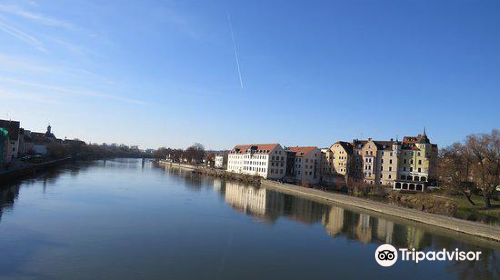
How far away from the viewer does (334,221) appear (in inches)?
1358

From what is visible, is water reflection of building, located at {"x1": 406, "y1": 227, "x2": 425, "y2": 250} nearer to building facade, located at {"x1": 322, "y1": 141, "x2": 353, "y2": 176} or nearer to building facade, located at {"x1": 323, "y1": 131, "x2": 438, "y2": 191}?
building facade, located at {"x1": 323, "y1": 131, "x2": 438, "y2": 191}

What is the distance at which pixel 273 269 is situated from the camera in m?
18.6

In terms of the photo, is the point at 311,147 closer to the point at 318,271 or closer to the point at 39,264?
the point at 318,271

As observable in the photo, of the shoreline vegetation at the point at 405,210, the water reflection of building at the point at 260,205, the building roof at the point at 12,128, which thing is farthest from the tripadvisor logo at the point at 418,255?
the building roof at the point at 12,128

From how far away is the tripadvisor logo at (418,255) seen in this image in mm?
22359

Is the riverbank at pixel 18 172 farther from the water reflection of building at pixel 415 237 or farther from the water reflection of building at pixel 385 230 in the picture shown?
the water reflection of building at pixel 415 237

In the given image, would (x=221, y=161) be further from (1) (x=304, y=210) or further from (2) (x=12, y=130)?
(1) (x=304, y=210)

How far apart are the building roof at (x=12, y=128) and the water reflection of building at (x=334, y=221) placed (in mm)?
67176

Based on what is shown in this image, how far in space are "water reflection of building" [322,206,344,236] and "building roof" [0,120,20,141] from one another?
220ft

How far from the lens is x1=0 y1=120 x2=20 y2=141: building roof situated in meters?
76.0

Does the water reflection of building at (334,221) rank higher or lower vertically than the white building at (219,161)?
lower

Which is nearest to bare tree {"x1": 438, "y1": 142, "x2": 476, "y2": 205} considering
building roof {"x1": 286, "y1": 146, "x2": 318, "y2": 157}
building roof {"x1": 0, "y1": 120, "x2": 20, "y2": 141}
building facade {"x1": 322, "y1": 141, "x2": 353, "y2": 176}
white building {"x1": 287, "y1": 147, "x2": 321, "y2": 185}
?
building facade {"x1": 322, "y1": 141, "x2": 353, "y2": 176}

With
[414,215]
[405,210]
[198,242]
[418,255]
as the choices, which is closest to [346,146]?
[405,210]

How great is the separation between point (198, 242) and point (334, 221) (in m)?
16.1
